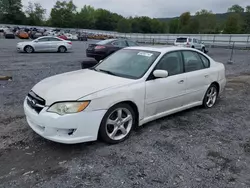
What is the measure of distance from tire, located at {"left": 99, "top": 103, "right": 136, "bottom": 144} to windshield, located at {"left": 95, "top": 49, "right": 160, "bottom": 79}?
61 cm

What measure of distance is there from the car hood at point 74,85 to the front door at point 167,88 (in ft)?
1.58

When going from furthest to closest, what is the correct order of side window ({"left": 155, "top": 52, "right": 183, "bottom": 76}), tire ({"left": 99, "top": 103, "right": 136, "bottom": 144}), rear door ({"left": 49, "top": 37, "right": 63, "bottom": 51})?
rear door ({"left": 49, "top": 37, "right": 63, "bottom": 51}) < side window ({"left": 155, "top": 52, "right": 183, "bottom": 76}) < tire ({"left": 99, "top": 103, "right": 136, "bottom": 144})

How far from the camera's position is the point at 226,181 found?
9.15 ft

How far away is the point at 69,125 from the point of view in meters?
3.11

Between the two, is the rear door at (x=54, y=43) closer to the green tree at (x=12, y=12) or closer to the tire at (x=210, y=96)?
the tire at (x=210, y=96)

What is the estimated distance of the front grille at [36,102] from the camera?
329 centimetres

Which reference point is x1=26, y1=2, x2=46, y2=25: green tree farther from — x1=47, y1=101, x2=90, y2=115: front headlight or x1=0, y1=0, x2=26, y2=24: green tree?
x1=47, y1=101, x2=90, y2=115: front headlight

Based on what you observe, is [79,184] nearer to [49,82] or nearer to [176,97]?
[49,82]

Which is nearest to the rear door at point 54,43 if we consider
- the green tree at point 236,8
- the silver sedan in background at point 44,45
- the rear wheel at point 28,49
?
the silver sedan in background at point 44,45

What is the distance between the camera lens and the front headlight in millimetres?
3137

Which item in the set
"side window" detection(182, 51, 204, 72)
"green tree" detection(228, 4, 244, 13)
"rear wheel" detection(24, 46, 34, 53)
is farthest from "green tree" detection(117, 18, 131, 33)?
"side window" detection(182, 51, 204, 72)

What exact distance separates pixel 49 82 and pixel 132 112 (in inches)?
56.5

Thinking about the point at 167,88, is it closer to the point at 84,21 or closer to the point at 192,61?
the point at 192,61

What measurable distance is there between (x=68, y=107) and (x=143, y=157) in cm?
124
